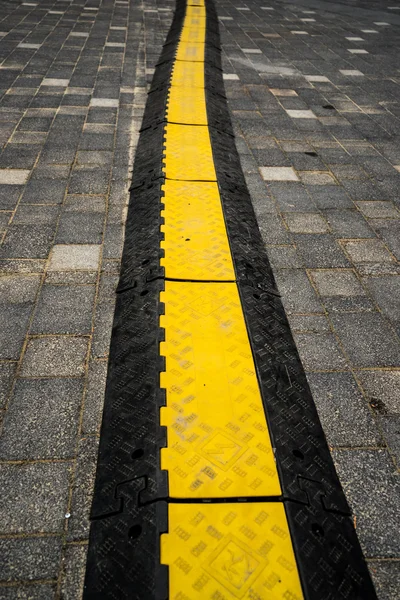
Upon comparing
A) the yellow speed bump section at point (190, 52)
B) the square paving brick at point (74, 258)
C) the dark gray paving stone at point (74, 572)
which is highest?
the yellow speed bump section at point (190, 52)

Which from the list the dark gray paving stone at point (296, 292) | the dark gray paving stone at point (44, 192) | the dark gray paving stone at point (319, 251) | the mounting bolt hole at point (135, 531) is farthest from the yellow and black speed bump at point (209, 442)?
the dark gray paving stone at point (44, 192)

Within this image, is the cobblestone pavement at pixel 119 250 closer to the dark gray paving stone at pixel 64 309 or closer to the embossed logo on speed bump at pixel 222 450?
the dark gray paving stone at pixel 64 309

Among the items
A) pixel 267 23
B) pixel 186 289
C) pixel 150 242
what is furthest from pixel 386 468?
pixel 267 23

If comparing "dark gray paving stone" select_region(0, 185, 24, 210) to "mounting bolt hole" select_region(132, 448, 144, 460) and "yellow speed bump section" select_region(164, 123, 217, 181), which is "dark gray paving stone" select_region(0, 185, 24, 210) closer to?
"yellow speed bump section" select_region(164, 123, 217, 181)

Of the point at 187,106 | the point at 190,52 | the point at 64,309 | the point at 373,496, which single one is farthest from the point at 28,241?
the point at 190,52

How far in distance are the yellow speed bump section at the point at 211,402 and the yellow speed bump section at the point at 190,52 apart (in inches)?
278

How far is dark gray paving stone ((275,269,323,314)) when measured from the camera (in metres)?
3.87

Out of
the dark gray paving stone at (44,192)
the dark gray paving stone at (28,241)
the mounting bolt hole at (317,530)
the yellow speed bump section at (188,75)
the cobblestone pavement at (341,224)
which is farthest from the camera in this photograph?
the yellow speed bump section at (188,75)

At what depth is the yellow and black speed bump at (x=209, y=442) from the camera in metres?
2.24

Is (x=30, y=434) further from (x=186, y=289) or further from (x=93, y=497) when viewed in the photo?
(x=186, y=289)

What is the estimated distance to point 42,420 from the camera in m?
2.90

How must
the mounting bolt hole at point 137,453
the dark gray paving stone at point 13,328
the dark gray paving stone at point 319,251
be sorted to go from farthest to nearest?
the dark gray paving stone at point 319,251, the dark gray paving stone at point 13,328, the mounting bolt hole at point 137,453

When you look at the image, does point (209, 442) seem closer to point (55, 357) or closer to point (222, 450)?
point (222, 450)

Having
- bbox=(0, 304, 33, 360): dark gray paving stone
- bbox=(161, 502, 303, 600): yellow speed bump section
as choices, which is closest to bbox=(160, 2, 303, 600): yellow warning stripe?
bbox=(161, 502, 303, 600): yellow speed bump section
